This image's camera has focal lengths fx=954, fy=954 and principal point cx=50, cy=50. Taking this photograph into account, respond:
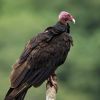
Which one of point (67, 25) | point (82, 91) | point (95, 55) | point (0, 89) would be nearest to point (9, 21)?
point (95, 55)

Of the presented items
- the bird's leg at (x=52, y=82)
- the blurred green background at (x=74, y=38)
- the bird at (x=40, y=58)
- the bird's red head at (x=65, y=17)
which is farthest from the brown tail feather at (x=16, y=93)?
the blurred green background at (x=74, y=38)

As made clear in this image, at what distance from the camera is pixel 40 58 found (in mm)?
16359

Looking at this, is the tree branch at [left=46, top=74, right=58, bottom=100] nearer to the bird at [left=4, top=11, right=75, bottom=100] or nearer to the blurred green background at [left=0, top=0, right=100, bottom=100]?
the bird at [left=4, top=11, right=75, bottom=100]

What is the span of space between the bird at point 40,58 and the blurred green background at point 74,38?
20524 mm

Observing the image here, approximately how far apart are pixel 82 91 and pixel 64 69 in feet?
11.0

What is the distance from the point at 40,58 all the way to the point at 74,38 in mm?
35962

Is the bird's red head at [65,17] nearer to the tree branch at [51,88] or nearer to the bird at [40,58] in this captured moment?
the bird at [40,58]

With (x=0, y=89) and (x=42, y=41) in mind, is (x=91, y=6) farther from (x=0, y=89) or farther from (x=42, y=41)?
(x=42, y=41)

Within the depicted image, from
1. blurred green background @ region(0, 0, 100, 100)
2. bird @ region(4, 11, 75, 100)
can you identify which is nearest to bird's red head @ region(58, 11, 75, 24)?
bird @ region(4, 11, 75, 100)

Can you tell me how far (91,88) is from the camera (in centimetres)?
4878

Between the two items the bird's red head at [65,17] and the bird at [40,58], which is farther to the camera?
the bird's red head at [65,17]

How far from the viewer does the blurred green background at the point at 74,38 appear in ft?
151

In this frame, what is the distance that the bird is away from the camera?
15422mm

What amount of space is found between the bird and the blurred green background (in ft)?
67.3
